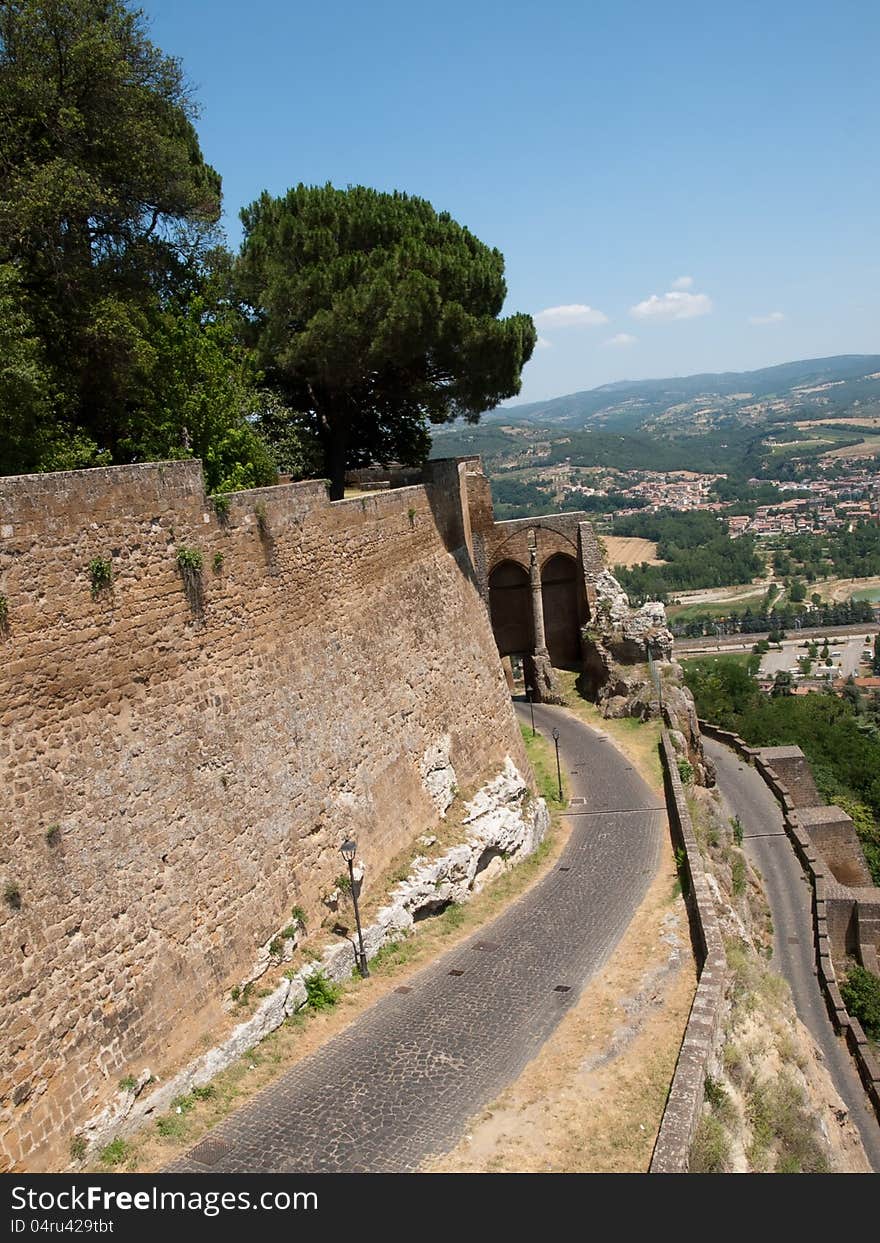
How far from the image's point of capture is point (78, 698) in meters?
8.33

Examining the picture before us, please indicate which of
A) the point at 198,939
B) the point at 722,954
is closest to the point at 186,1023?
the point at 198,939

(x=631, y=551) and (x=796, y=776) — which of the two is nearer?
(x=796, y=776)

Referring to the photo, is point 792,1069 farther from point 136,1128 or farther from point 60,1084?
point 60,1084

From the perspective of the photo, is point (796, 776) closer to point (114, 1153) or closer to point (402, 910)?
point (402, 910)

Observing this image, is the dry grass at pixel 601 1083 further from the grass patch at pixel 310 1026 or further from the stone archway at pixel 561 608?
the stone archway at pixel 561 608

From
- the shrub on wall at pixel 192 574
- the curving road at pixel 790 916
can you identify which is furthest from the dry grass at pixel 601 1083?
the curving road at pixel 790 916

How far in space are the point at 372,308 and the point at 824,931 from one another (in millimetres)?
19792

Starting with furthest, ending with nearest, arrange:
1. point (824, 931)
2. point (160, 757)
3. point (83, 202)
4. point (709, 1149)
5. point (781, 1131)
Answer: point (824, 931)
point (83, 202)
point (781, 1131)
point (160, 757)
point (709, 1149)

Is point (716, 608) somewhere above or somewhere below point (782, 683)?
below

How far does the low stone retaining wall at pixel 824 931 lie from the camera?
806 inches

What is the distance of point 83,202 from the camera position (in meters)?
12.5

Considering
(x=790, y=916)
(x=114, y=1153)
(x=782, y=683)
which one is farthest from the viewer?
(x=782, y=683)

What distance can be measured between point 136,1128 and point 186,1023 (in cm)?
108

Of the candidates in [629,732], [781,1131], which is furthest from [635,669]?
[781,1131]
